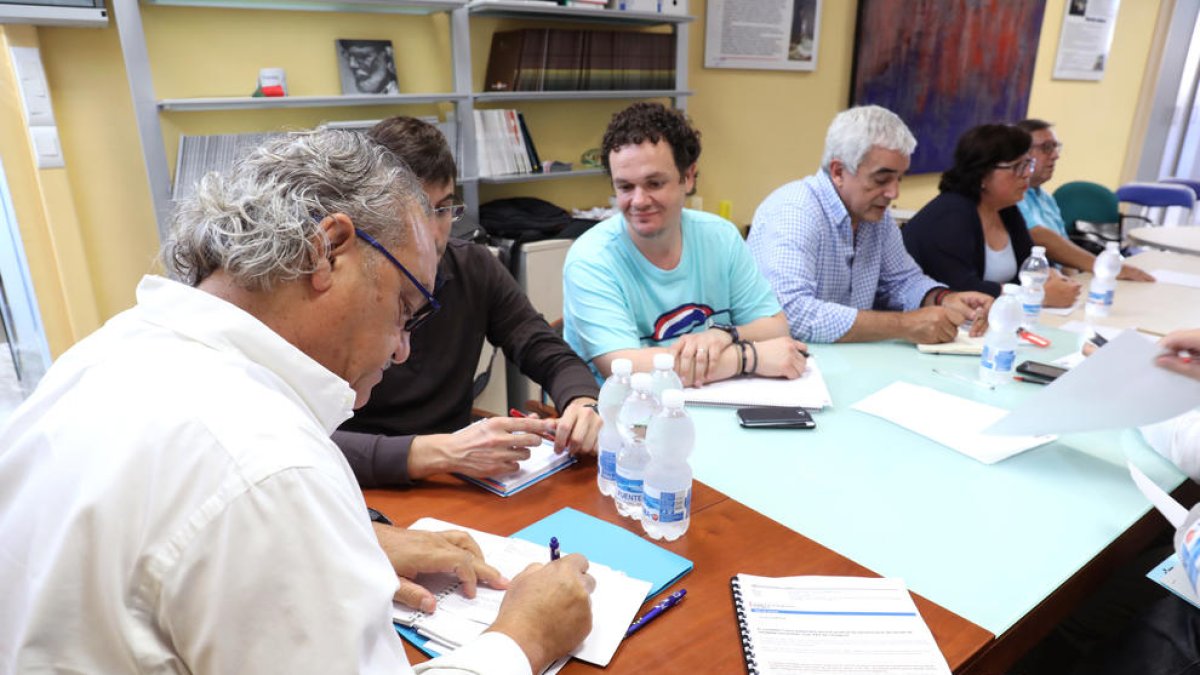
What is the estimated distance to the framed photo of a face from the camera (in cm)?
272

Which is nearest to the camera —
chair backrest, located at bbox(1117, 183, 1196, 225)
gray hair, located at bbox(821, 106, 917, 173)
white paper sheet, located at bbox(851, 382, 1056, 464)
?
white paper sheet, located at bbox(851, 382, 1056, 464)

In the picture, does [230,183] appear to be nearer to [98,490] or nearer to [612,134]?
[98,490]

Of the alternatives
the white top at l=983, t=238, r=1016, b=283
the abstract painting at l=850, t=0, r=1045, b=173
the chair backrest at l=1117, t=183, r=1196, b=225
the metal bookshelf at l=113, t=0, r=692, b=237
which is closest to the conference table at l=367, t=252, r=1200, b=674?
the white top at l=983, t=238, r=1016, b=283

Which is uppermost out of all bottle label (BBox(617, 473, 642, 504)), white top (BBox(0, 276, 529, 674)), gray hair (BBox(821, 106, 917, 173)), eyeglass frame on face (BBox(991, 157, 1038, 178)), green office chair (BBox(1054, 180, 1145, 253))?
gray hair (BBox(821, 106, 917, 173))

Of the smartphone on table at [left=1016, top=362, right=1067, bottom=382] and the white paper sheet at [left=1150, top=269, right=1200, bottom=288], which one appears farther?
the white paper sheet at [left=1150, top=269, right=1200, bottom=288]

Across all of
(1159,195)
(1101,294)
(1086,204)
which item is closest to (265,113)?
(1101,294)

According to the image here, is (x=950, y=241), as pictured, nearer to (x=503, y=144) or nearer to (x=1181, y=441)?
(x=1181, y=441)

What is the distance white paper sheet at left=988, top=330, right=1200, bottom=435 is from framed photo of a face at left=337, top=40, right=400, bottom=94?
2545 millimetres

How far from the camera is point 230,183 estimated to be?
71 centimetres

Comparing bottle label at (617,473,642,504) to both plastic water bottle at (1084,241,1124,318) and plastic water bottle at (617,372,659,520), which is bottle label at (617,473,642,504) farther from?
plastic water bottle at (1084,241,1124,318)

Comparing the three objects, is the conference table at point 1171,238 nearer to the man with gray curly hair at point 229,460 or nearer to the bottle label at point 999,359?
the bottle label at point 999,359

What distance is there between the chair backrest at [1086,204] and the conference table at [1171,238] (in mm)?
840

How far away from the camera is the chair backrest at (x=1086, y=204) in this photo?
14.4ft

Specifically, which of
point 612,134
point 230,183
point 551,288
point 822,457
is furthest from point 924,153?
point 230,183
